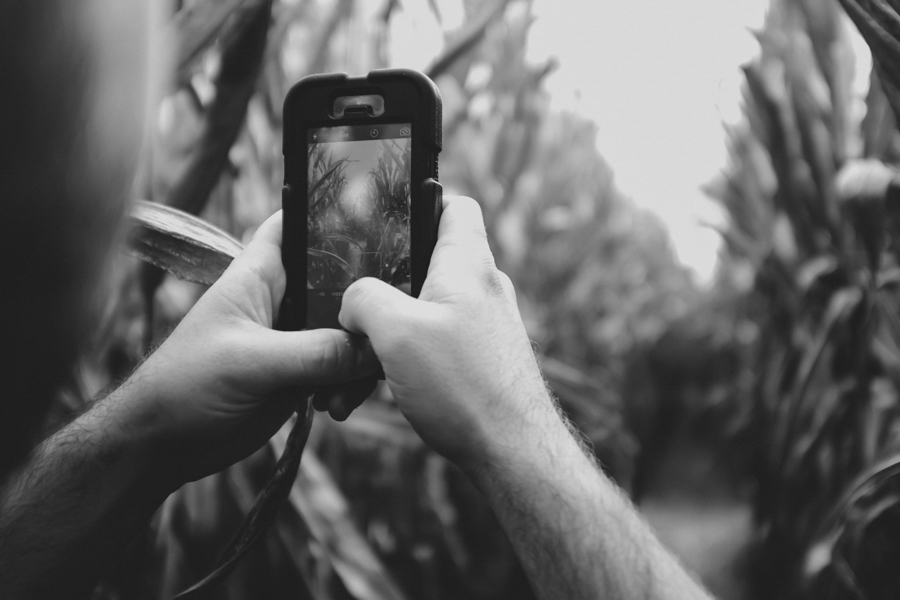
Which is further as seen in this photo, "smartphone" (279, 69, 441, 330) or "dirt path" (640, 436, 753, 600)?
"dirt path" (640, 436, 753, 600)

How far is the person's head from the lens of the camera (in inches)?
7.9

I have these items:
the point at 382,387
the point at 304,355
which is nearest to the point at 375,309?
the point at 304,355

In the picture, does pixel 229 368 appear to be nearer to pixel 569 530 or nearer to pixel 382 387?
pixel 569 530

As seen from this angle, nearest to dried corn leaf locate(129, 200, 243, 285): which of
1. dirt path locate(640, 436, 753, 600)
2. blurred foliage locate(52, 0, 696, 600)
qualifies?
blurred foliage locate(52, 0, 696, 600)

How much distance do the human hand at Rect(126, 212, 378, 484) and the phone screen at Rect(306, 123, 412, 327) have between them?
41mm

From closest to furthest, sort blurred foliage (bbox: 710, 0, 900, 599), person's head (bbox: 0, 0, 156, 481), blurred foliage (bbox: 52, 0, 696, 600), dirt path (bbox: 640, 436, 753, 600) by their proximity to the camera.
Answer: person's head (bbox: 0, 0, 156, 481) → blurred foliage (bbox: 52, 0, 696, 600) → blurred foliage (bbox: 710, 0, 900, 599) → dirt path (bbox: 640, 436, 753, 600)

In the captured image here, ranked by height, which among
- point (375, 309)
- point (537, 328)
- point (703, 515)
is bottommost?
point (703, 515)

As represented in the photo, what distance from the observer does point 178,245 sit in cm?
41

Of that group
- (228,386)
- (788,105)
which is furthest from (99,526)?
(788,105)

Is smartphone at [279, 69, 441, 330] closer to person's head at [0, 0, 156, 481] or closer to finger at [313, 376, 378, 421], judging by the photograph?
finger at [313, 376, 378, 421]

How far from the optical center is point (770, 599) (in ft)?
2.56

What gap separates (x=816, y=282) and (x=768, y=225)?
9.4 inches

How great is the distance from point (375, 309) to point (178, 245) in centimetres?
16

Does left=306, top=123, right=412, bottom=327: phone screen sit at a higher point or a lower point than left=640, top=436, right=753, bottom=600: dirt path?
higher
